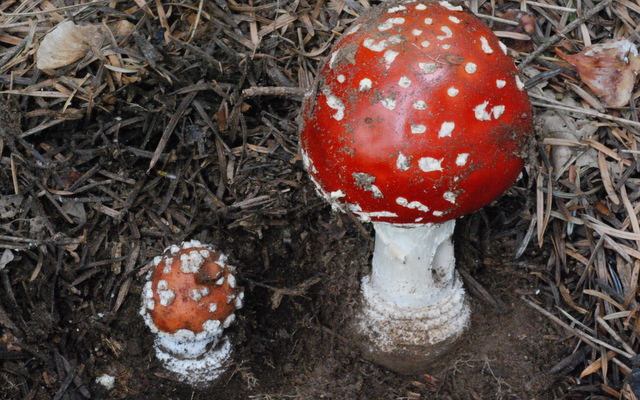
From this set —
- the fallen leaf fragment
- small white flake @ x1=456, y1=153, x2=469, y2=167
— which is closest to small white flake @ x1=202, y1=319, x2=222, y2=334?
small white flake @ x1=456, y1=153, x2=469, y2=167

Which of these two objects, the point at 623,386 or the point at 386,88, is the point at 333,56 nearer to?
the point at 386,88

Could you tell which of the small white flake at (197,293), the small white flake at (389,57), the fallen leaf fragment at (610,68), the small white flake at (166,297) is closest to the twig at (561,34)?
the fallen leaf fragment at (610,68)

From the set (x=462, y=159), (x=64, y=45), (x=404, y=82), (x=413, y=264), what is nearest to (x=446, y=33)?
(x=404, y=82)

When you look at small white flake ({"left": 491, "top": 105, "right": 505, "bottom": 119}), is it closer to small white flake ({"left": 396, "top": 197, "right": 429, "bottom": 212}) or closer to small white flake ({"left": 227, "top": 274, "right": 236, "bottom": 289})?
small white flake ({"left": 396, "top": 197, "right": 429, "bottom": 212})

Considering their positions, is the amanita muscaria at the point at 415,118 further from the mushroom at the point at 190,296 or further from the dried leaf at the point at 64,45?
the dried leaf at the point at 64,45

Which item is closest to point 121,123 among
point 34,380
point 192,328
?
point 192,328
